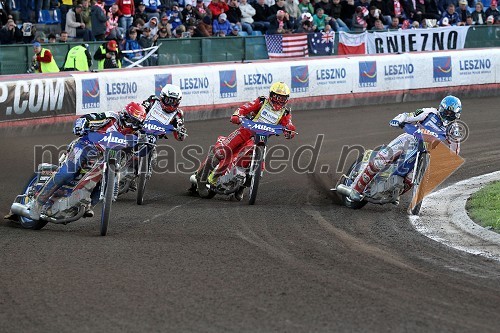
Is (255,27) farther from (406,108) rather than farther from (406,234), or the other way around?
(406,234)

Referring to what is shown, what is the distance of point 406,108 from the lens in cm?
2469

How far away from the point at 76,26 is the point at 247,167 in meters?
11.7

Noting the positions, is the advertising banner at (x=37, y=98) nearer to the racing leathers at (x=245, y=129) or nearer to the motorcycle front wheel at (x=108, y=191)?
the racing leathers at (x=245, y=129)

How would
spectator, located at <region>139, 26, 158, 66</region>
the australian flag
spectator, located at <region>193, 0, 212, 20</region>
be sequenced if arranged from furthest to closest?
the australian flag, spectator, located at <region>193, 0, 212, 20</region>, spectator, located at <region>139, 26, 158, 66</region>

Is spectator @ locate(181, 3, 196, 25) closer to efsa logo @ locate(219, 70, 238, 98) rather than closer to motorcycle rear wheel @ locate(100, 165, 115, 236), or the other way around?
efsa logo @ locate(219, 70, 238, 98)

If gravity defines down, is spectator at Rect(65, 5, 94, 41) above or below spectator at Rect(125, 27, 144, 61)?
above

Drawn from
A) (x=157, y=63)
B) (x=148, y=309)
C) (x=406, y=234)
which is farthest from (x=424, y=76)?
(x=148, y=309)

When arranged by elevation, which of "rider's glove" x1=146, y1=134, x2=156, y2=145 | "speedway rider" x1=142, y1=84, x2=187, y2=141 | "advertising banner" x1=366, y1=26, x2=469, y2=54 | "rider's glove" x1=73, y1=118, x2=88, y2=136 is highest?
"rider's glove" x1=73, y1=118, x2=88, y2=136

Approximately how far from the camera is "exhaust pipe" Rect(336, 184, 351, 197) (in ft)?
44.5

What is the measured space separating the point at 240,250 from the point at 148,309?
102 inches

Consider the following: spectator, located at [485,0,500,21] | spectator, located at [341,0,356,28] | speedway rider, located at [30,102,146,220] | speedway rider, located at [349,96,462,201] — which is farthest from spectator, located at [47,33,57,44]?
spectator, located at [485,0,500,21]

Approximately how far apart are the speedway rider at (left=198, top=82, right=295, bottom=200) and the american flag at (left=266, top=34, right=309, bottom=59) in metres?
12.1

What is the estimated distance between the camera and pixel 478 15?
1283 inches

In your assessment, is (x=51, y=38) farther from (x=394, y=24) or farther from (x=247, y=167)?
(x=394, y=24)
